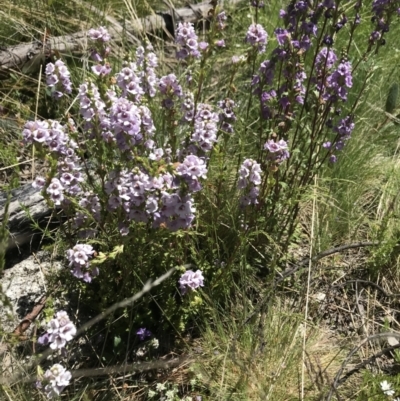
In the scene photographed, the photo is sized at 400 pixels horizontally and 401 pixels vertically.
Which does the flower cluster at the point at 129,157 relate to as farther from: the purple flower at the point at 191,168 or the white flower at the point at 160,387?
the white flower at the point at 160,387

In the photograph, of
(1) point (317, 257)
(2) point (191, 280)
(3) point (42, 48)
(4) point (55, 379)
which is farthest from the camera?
(3) point (42, 48)

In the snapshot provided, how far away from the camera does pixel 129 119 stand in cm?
180

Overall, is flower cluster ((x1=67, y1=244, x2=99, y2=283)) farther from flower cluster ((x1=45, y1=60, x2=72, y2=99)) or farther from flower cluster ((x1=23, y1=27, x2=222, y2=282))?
flower cluster ((x1=45, y1=60, x2=72, y2=99))

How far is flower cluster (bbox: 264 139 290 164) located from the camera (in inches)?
81.3

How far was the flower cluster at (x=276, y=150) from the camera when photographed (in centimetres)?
206

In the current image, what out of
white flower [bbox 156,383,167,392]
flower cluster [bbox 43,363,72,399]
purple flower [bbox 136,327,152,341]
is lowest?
white flower [bbox 156,383,167,392]

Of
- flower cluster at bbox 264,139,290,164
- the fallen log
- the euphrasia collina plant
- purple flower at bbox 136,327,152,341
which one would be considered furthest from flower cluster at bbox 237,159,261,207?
the fallen log

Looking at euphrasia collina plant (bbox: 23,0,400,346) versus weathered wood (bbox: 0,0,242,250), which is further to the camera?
weathered wood (bbox: 0,0,242,250)

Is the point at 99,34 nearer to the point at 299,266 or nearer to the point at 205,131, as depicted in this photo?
the point at 205,131

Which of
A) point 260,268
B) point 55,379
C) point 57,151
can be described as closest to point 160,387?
point 55,379

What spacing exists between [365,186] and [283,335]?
118 cm

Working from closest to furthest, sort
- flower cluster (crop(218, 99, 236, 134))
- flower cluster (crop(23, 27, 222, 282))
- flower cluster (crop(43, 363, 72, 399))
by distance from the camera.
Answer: flower cluster (crop(43, 363, 72, 399)), flower cluster (crop(23, 27, 222, 282)), flower cluster (crop(218, 99, 236, 134))

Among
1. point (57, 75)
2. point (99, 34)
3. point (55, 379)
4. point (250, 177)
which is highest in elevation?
point (99, 34)

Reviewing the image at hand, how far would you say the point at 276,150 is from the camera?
6.76 feet
